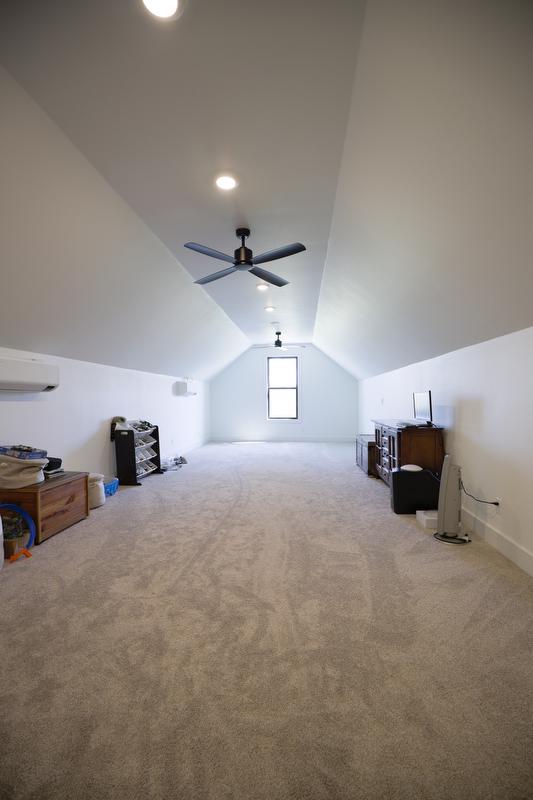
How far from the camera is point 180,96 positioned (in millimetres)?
1997

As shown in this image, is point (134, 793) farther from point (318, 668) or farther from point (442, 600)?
point (442, 600)

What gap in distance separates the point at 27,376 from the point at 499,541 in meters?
4.52

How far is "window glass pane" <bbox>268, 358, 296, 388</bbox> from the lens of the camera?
10617 mm

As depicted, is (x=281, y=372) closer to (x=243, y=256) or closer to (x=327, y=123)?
(x=243, y=256)

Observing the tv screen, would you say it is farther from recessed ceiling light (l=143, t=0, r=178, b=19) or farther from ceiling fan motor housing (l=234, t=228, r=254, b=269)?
recessed ceiling light (l=143, t=0, r=178, b=19)

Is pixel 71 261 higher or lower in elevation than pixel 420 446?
higher

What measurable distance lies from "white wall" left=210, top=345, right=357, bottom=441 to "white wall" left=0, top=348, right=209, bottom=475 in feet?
9.75

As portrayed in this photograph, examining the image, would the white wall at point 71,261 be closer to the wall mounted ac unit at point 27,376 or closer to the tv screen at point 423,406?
the wall mounted ac unit at point 27,376

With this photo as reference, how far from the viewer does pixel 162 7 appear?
4.80 ft

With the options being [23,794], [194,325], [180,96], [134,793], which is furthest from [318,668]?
[194,325]

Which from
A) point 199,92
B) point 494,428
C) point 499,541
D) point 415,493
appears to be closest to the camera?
point 199,92

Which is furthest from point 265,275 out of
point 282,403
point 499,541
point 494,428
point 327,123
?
point 282,403

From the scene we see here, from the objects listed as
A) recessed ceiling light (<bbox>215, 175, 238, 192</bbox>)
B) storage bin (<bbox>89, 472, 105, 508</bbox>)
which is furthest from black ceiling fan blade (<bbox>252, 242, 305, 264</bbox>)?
storage bin (<bbox>89, 472, 105, 508</bbox>)

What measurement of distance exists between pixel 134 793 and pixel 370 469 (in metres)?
5.24
